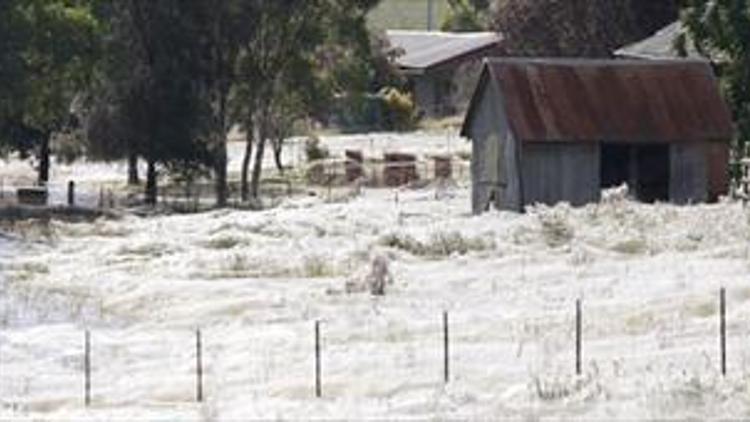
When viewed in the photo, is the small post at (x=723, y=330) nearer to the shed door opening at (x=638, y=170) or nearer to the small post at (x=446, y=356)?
the small post at (x=446, y=356)

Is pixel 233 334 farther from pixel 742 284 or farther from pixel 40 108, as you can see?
pixel 40 108

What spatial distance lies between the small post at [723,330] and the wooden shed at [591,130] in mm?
20824

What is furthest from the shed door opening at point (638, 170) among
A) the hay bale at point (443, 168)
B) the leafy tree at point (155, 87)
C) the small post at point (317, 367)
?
the small post at point (317, 367)

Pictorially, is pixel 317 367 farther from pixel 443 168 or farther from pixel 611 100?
pixel 443 168

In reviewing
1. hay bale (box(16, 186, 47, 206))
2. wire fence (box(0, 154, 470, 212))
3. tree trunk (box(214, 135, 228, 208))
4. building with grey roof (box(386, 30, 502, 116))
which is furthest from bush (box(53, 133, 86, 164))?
building with grey roof (box(386, 30, 502, 116))

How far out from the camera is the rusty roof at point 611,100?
50.6m

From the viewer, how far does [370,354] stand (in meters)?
27.7

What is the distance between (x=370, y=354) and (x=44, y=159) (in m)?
51.6

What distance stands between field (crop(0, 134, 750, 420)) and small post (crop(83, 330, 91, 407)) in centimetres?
11

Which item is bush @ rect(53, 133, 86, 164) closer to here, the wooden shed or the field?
the field

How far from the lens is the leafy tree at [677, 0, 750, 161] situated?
52031 mm

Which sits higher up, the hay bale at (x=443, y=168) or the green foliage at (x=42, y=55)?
the green foliage at (x=42, y=55)

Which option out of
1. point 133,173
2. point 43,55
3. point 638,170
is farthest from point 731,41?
point 133,173

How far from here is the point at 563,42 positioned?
84625mm
